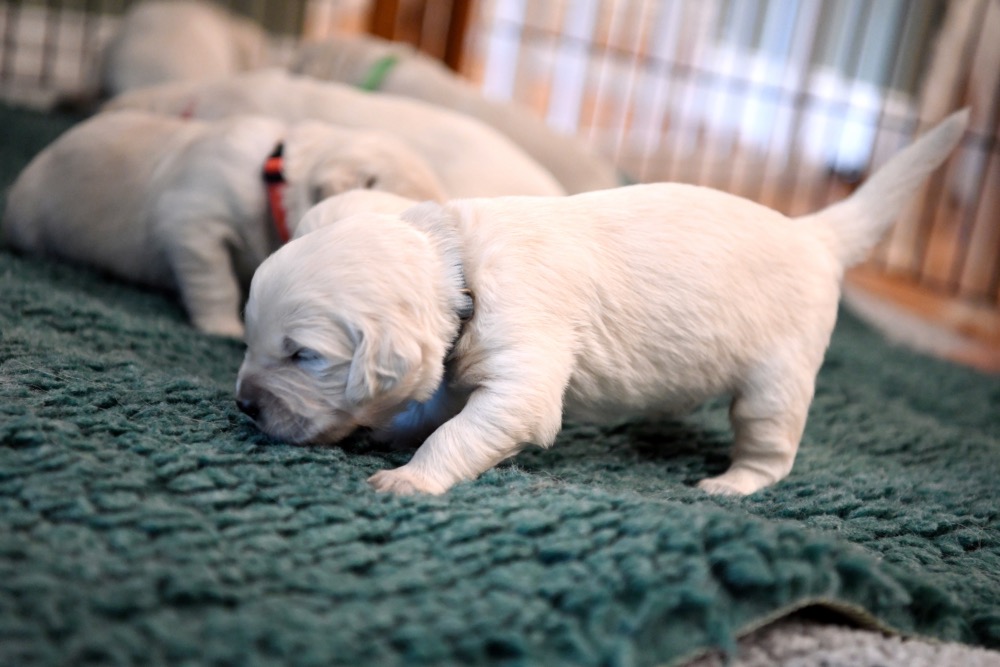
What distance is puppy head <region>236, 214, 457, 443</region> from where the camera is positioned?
4.70ft

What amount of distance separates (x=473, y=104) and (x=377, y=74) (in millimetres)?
418

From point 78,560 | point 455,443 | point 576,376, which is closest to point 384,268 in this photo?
point 455,443

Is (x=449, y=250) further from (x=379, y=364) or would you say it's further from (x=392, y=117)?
(x=392, y=117)

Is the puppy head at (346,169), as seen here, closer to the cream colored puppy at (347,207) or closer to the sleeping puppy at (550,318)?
the cream colored puppy at (347,207)

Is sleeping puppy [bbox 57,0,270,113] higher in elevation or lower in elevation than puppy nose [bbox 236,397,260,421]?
higher

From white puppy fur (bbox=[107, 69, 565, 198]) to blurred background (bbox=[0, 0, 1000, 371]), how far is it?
118 cm

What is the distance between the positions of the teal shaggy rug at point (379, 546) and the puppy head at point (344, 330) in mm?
79

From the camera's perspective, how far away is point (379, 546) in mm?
1272

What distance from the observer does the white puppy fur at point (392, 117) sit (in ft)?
9.39

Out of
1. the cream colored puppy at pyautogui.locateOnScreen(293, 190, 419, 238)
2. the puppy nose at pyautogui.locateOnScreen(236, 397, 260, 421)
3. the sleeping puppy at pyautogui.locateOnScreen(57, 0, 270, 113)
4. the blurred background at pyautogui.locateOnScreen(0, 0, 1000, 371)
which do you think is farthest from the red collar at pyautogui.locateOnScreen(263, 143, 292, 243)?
the sleeping puppy at pyautogui.locateOnScreen(57, 0, 270, 113)

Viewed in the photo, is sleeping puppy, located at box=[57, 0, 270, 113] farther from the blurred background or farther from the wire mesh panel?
the wire mesh panel

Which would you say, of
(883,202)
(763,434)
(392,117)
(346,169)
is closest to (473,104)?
(392,117)

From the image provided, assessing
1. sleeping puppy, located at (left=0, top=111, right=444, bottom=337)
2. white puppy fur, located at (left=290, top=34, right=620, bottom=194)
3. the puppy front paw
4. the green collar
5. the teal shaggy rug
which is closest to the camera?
the teal shaggy rug

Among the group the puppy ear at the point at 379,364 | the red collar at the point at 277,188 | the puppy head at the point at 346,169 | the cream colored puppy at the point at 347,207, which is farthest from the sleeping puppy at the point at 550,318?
the red collar at the point at 277,188
